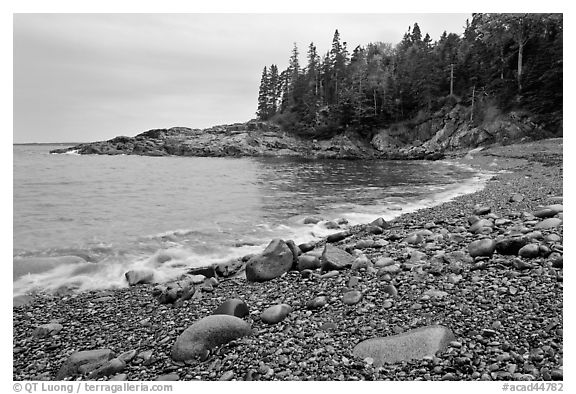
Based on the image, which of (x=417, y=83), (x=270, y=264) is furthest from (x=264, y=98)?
(x=270, y=264)

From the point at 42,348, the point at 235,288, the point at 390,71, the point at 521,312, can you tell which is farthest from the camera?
the point at 390,71

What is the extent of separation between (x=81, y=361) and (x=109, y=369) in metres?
0.47

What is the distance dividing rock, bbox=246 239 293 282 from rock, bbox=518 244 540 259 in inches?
141

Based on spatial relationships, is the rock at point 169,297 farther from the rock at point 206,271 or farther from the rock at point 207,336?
the rock at point 207,336

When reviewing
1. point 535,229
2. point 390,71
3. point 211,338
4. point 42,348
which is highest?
point 390,71

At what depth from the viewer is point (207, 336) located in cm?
384

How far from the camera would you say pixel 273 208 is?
13211mm

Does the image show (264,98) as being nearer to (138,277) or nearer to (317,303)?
(138,277)

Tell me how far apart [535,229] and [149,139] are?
73.4 metres

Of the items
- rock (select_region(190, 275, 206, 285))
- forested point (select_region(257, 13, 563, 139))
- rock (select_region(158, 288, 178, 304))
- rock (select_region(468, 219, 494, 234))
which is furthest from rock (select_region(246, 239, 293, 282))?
forested point (select_region(257, 13, 563, 139))

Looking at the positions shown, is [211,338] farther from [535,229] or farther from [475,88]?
[475,88]

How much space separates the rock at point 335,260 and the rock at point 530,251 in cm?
250

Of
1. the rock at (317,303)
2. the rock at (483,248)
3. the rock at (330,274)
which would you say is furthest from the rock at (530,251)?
the rock at (317,303)

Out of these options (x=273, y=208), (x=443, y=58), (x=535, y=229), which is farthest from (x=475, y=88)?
(x=535, y=229)
